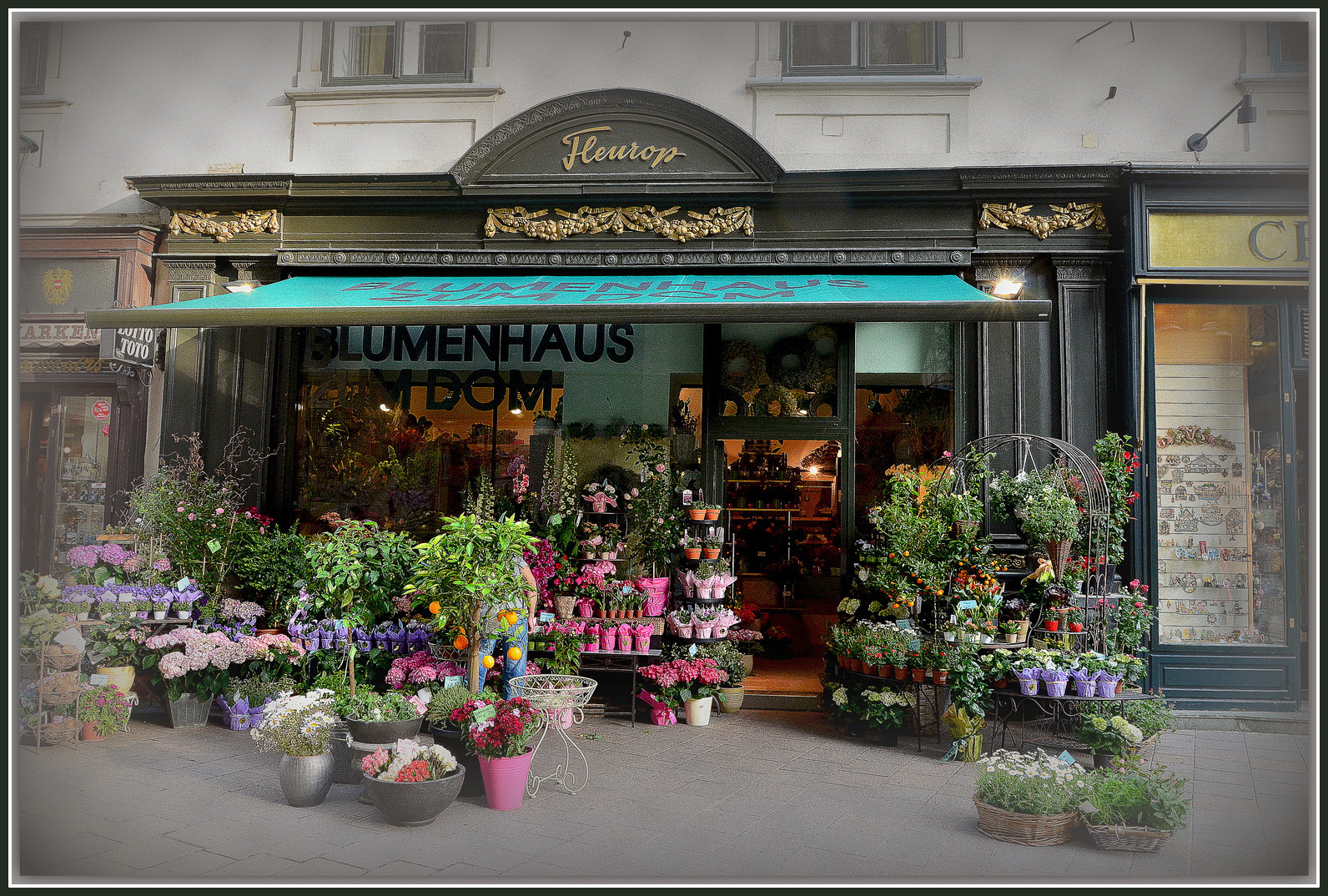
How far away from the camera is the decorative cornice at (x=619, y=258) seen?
8.49 metres

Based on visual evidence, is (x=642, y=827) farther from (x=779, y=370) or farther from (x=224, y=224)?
(x=224, y=224)

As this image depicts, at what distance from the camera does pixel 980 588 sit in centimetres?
720

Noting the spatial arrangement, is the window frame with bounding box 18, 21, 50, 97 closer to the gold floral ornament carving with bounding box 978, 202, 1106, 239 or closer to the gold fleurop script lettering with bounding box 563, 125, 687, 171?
the gold fleurop script lettering with bounding box 563, 125, 687, 171

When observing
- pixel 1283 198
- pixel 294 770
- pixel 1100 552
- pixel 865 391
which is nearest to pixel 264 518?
pixel 294 770

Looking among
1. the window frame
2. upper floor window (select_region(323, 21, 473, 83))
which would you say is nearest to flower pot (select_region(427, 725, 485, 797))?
the window frame

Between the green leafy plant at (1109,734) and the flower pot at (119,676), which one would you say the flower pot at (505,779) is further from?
the green leafy plant at (1109,734)

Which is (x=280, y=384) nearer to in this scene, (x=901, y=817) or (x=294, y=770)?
(x=294, y=770)

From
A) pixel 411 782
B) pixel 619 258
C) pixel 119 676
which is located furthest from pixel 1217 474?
pixel 119 676

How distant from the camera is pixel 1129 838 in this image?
15.9ft

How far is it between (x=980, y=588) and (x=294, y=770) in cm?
526

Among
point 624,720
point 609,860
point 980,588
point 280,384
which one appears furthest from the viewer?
point 280,384

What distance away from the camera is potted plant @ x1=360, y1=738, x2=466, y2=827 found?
16.5ft

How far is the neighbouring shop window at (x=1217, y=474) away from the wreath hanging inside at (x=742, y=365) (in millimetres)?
3752

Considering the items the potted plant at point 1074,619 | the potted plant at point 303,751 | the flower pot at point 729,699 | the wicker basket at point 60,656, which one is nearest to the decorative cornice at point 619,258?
the potted plant at point 1074,619
